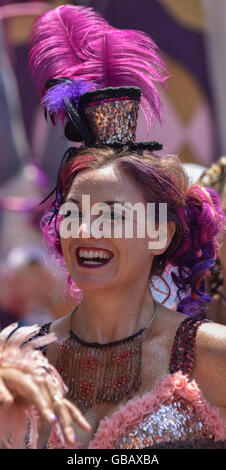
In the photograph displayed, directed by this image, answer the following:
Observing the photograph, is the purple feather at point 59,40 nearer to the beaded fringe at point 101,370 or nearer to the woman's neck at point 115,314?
the woman's neck at point 115,314

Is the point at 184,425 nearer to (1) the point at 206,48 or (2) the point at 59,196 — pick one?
(2) the point at 59,196

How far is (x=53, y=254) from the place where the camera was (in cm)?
239

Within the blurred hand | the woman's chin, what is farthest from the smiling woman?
the blurred hand

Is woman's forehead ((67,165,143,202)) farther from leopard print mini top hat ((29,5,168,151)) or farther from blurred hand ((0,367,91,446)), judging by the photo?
blurred hand ((0,367,91,446))

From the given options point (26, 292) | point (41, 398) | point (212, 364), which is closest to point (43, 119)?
point (26, 292)

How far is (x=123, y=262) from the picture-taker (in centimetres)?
203

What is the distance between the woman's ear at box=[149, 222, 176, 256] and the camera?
2.12 m

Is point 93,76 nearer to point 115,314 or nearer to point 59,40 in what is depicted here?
point 59,40

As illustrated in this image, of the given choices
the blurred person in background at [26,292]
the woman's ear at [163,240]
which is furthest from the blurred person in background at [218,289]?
the blurred person in background at [26,292]

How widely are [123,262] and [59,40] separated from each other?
0.72 meters

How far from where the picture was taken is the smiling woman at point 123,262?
198 cm

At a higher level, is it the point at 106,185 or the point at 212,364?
the point at 106,185

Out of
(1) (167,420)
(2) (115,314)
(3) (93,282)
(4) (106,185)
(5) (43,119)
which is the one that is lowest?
(5) (43,119)

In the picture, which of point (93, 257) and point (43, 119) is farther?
point (43, 119)
